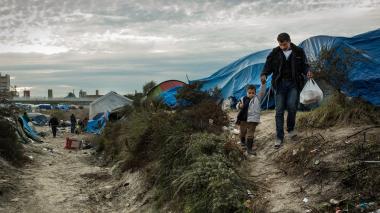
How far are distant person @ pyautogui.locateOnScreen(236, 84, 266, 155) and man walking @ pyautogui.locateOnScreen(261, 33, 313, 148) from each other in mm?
412

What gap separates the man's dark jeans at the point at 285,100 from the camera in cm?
832

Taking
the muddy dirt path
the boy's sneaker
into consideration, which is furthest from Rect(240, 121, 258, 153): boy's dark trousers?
the muddy dirt path

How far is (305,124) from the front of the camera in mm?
9039

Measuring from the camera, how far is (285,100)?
8.45 m

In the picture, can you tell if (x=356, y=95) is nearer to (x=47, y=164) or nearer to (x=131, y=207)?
(x=131, y=207)

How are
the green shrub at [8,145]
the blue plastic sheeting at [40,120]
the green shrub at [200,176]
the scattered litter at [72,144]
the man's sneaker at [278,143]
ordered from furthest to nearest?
1. the blue plastic sheeting at [40,120]
2. the scattered litter at [72,144]
3. the green shrub at [8,145]
4. the man's sneaker at [278,143]
5. the green shrub at [200,176]

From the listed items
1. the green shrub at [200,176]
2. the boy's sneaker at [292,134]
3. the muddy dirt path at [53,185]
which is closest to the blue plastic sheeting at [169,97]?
the muddy dirt path at [53,185]

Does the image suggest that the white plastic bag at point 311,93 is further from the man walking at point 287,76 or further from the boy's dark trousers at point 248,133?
the boy's dark trousers at point 248,133

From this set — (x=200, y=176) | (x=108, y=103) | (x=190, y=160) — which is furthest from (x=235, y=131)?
(x=108, y=103)

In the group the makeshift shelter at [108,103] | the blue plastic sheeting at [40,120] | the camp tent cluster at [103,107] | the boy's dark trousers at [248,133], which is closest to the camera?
the boy's dark trousers at [248,133]

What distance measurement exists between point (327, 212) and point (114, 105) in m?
28.0

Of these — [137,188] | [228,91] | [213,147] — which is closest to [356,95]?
[213,147]

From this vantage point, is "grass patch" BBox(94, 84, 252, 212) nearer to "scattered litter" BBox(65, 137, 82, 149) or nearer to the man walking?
the man walking

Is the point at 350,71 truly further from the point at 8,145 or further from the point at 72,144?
the point at 72,144
